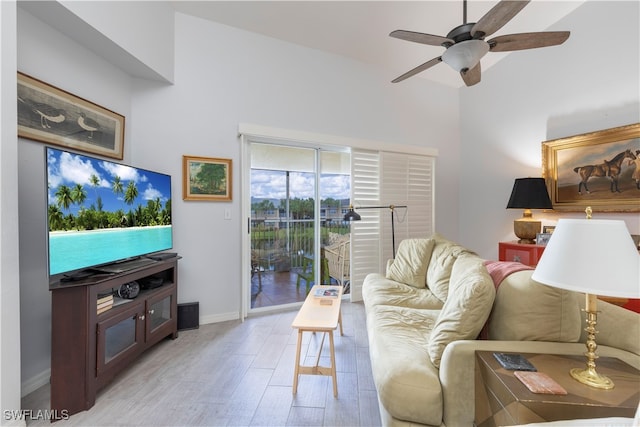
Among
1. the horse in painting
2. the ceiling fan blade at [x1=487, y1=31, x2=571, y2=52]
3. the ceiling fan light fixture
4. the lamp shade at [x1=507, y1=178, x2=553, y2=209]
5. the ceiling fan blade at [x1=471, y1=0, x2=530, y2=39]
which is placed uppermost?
the ceiling fan blade at [x1=487, y1=31, x2=571, y2=52]

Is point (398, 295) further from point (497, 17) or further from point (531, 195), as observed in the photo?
point (497, 17)

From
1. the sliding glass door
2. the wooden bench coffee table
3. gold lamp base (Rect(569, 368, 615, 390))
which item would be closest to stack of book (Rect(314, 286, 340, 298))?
the wooden bench coffee table

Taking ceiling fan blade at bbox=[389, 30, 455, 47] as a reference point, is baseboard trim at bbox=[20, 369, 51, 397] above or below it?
below

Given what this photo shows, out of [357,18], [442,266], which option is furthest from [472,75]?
[442,266]

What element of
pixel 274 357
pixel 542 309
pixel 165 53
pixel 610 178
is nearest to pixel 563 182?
pixel 610 178

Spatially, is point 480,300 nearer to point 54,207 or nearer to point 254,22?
point 54,207

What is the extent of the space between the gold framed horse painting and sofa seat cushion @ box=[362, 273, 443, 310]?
192 cm

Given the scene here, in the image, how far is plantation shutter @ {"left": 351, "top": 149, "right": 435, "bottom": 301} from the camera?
3.54 meters

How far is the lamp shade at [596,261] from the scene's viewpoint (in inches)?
34.3

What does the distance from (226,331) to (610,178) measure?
3.99m

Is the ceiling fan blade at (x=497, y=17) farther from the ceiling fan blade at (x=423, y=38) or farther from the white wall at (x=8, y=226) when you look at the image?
the white wall at (x=8, y=226)

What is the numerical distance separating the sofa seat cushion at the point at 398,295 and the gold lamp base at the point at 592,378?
4.06 ft

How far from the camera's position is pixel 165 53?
8.51 feet

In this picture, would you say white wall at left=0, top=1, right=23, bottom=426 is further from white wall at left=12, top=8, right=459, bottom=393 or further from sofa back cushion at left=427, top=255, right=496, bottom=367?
sofa back cushion at left=427, top=255, right=496, bottom=367
